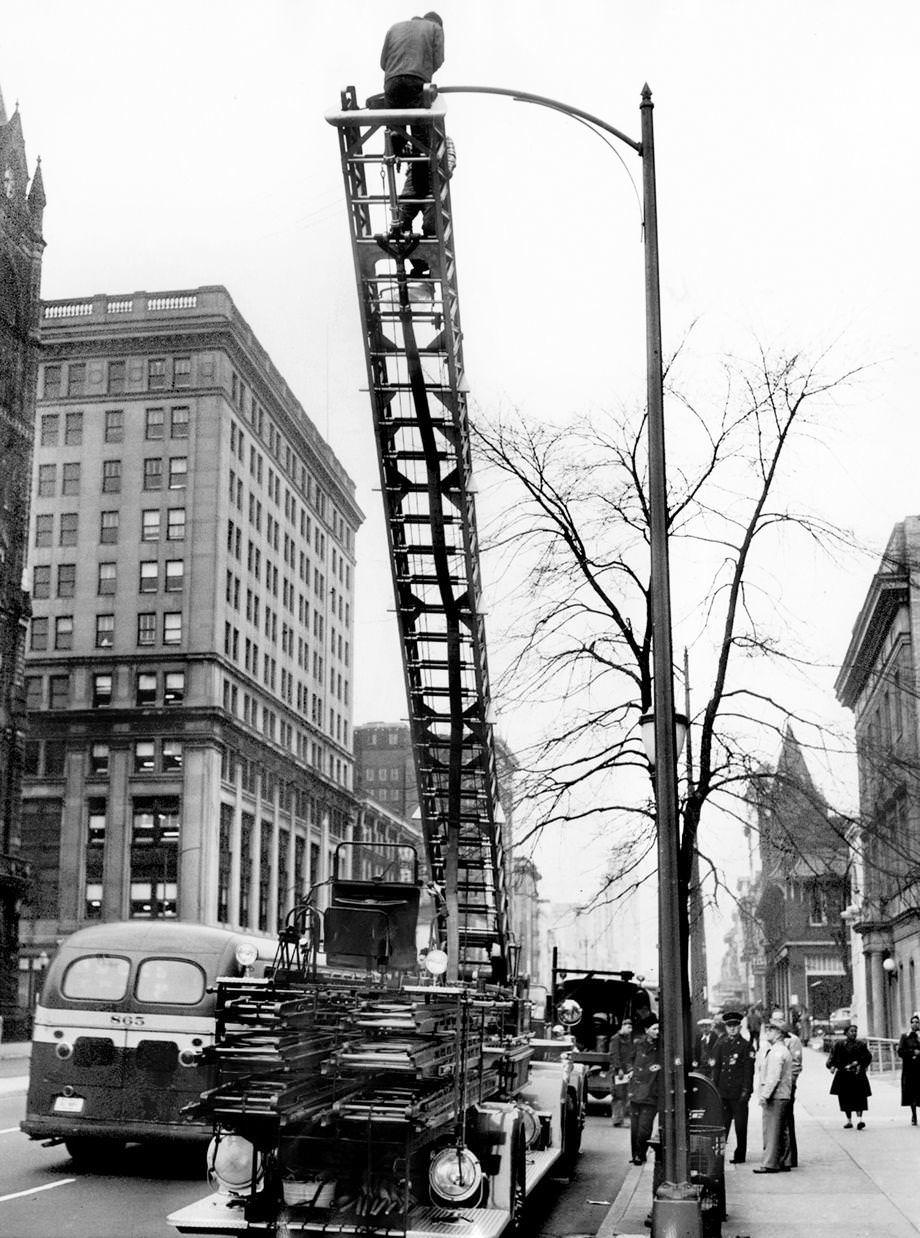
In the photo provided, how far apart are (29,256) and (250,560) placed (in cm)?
2056

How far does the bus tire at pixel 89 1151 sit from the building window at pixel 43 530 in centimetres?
6404

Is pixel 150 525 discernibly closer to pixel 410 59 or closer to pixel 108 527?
pixel 108 527

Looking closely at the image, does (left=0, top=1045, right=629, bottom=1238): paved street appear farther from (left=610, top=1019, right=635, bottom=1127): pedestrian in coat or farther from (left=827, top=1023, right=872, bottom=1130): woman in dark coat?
(left=827, top=1023, right=872, bottom=1130): woman in dark coat

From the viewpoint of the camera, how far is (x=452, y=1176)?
9.28m

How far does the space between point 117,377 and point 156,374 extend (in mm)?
3275

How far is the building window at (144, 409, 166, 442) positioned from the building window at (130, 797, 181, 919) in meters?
18.8

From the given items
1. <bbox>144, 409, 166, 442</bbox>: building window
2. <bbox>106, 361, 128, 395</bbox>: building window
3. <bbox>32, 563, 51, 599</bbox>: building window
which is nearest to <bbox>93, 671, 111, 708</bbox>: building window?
<bbox>32, 563, 51, 599</bbox>: building window

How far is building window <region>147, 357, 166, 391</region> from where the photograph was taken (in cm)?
→ 7338

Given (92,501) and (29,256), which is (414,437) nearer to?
(29,256)

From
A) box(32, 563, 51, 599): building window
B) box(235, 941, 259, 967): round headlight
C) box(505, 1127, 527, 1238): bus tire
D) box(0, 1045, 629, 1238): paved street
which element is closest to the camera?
box(505, 1127, 527, 1238): bus tire

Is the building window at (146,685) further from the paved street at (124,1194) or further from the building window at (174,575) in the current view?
the paved street at (124,1194)

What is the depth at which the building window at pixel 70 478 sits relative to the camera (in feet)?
249

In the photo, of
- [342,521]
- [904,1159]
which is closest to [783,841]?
[904,1159]

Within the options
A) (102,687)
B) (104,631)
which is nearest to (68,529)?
(104,631)
